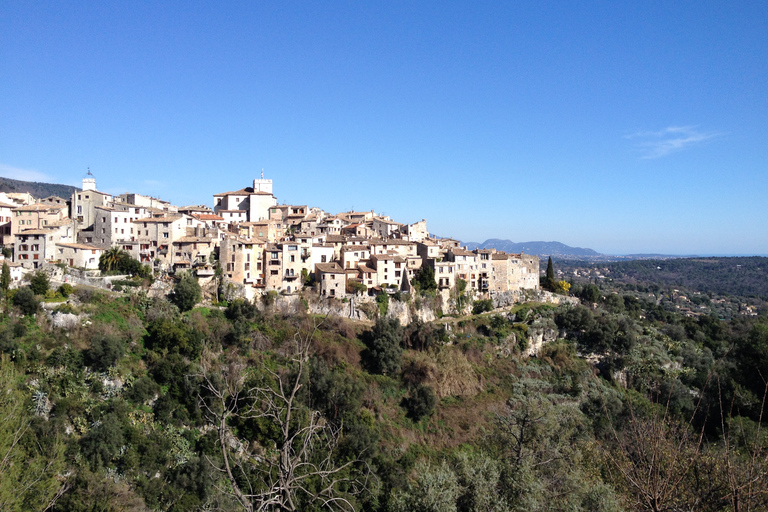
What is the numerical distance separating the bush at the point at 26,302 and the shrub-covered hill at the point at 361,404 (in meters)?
0.79

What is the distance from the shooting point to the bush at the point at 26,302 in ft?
96.1

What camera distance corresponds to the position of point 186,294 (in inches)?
1367

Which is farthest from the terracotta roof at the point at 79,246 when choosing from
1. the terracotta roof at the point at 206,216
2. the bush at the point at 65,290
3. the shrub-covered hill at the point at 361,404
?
the terracotta roof at the point at 206,216

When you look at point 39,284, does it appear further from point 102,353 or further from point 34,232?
point 102,353

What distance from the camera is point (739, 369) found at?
3306 centimetres

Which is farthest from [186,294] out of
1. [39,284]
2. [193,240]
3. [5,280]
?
[5,280]

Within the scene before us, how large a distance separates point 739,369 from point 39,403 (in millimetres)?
44069

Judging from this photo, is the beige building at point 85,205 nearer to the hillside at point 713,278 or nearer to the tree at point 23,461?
the tree at point 23,461

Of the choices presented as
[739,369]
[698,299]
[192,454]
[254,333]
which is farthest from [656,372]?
[698,299]

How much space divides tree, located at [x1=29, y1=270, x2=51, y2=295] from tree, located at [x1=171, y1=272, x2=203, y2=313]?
313 inches

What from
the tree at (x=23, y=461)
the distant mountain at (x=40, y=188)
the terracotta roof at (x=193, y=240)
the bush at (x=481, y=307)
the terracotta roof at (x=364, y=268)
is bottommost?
the tree at (x=23, y=461)

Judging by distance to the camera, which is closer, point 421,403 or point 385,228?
point 421,403

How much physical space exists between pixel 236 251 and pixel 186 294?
6.23 metres

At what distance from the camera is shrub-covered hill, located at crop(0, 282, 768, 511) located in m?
17.5
